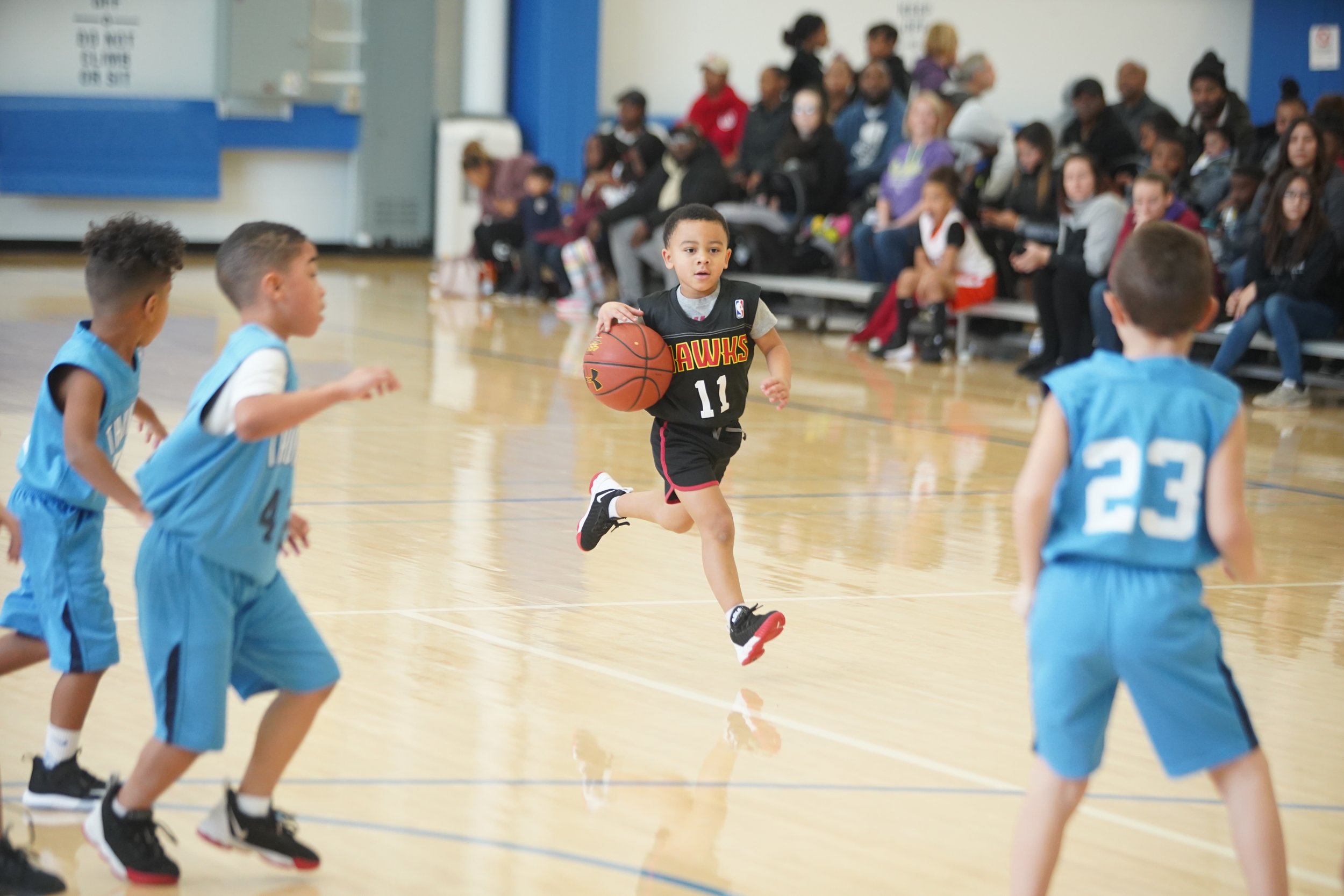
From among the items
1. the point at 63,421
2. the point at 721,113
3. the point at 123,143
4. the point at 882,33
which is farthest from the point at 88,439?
the point at 123,143

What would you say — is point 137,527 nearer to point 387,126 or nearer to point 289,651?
point 289,651

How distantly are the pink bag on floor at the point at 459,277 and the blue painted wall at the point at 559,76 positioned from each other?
263cm

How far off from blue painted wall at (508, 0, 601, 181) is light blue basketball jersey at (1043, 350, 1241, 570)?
554 inches

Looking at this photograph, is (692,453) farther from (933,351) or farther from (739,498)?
(933,351)

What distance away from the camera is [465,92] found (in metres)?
16.4

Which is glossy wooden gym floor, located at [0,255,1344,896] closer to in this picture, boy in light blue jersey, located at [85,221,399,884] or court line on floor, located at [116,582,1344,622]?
court line on floor, located at [116,582,1344,622]

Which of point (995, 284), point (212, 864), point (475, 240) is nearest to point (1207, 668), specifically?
point (212, 864)

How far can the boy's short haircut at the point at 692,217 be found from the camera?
12.8 ft

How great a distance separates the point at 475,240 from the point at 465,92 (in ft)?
9.95

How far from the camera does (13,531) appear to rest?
7.82 feet

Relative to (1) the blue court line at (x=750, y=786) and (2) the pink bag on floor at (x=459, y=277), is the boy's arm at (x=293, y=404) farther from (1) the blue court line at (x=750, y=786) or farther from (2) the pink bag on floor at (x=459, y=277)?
(2) the pink bag on floor at (x=459, y=277)

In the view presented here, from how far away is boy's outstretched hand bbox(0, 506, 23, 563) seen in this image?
2373mm

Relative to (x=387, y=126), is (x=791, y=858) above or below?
below

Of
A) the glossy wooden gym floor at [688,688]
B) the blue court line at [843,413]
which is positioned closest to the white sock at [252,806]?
the glossy wooden gym floor at [688,688]
